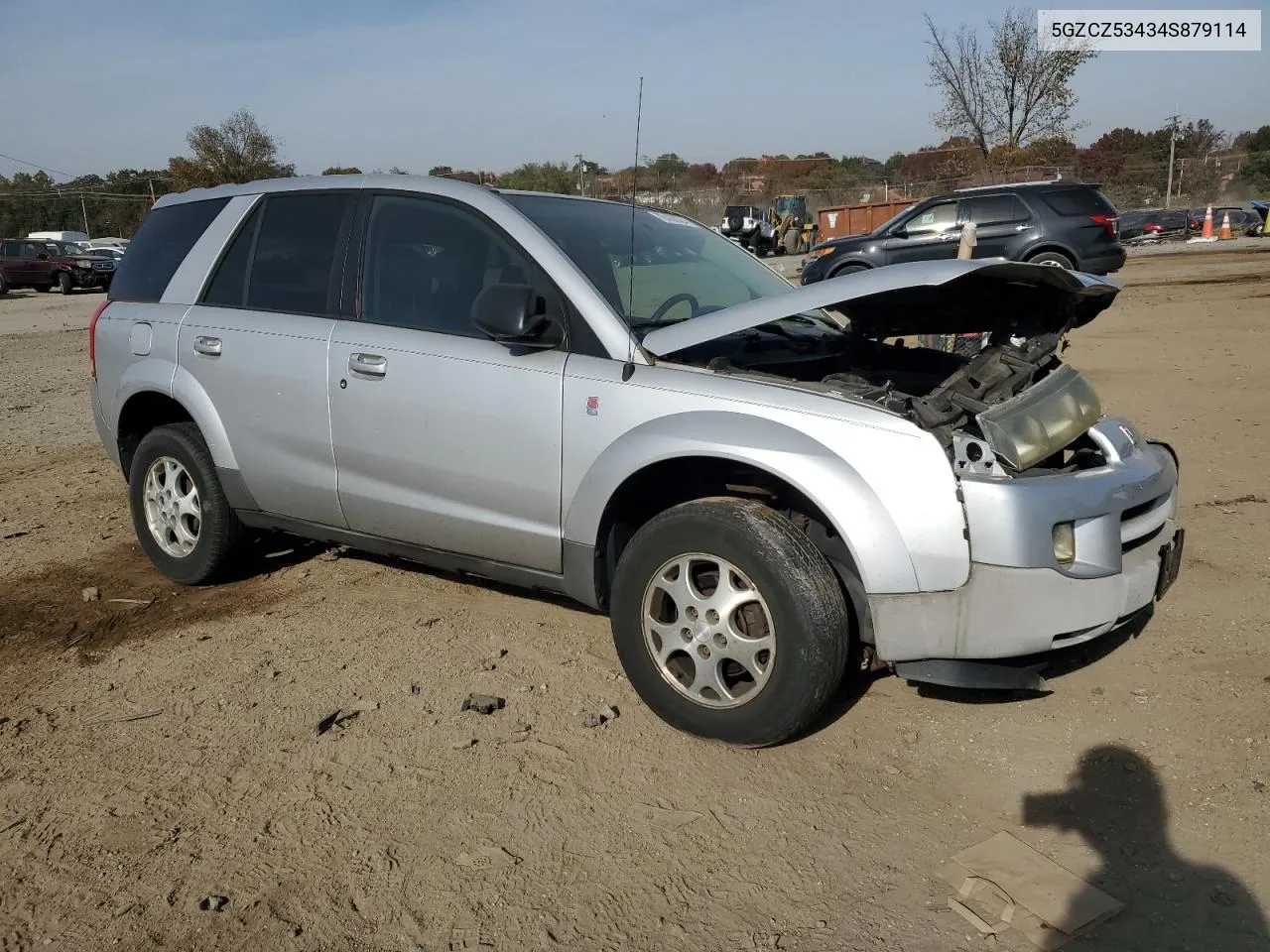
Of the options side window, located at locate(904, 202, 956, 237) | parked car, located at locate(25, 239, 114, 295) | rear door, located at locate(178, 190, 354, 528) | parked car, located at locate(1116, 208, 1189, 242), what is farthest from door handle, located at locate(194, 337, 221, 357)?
parked car, located at locate(1116, 208, 1189, 242)

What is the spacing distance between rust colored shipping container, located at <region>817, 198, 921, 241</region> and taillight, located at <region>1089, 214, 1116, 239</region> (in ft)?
44.5

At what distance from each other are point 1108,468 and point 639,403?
152 centimetres

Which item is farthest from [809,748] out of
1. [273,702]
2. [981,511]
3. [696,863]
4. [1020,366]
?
[273,702]

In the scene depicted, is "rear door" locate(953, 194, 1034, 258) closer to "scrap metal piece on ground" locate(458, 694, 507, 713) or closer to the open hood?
the open hood

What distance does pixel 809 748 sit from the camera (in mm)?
3424

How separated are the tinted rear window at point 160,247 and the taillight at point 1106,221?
1462cm

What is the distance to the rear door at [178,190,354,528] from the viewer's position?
4344 mm

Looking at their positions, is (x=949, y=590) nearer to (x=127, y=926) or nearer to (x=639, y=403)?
(x=639, y=403)

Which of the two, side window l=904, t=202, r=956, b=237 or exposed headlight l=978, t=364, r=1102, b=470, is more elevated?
side window l=904, t=202, r=956, b=237

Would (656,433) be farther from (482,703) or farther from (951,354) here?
(951,354)

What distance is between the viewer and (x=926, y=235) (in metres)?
17.4

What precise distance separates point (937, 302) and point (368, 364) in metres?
2.22

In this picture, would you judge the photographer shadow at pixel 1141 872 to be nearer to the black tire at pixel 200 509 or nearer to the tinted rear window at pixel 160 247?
the black tire at pixel 200 509

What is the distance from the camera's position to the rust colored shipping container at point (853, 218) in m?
30.5
